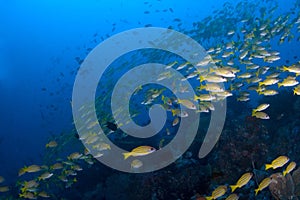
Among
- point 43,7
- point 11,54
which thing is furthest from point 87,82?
point 43,7

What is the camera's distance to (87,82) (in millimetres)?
25891

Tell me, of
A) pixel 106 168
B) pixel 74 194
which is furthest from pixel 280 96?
pixel 74 194

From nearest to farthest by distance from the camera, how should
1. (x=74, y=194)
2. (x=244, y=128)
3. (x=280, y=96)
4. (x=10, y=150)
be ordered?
(x=244, y=128) → (x=74, y=194) → (x=280, y=96) → (x=10, y=150)

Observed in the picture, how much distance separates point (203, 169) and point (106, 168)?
5959mm

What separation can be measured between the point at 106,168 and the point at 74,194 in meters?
2.11

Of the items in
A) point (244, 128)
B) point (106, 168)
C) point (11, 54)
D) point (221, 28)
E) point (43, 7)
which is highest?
point (43, 7)

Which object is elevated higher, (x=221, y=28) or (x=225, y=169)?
(x=221, y=28)

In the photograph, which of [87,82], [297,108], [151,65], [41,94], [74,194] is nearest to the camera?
[297,108]

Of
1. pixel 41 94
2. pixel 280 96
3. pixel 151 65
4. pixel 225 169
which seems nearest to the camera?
pixel 225 169

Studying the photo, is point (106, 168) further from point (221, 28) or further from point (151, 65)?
point (221, 28)

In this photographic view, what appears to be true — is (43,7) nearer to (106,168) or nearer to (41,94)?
(41,94)

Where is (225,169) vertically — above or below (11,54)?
below

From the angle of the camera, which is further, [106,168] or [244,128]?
[106,168]

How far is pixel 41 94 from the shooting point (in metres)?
44.9
